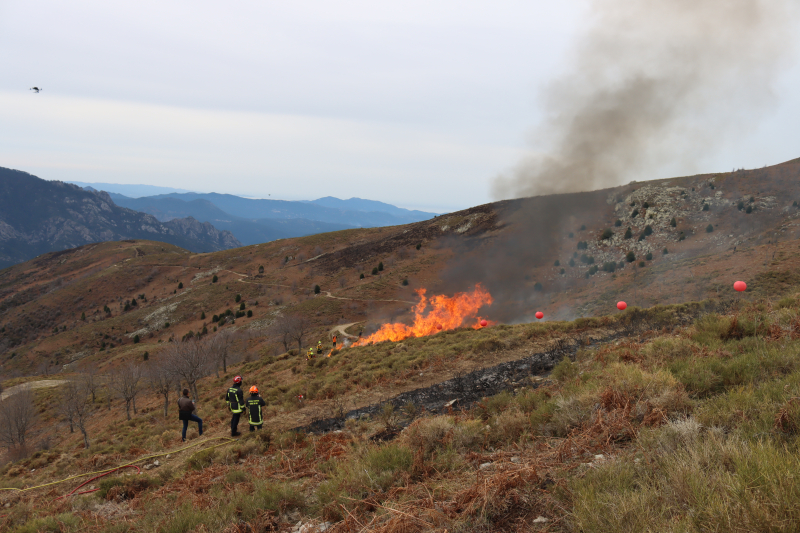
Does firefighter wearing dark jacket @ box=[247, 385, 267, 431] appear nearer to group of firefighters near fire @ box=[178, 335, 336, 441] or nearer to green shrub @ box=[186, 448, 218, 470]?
group of firefighters near fire @ box=[178, 335, 336, 441]

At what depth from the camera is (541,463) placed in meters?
5.36

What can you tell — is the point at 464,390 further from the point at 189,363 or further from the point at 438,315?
the point at 438,315

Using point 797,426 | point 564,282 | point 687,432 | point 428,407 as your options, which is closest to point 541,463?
point 687,432

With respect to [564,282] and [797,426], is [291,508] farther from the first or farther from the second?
[564,282]

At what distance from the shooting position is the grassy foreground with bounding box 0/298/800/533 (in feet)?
11.7

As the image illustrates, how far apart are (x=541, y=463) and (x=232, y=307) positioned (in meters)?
67.9

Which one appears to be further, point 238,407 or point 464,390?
point 464,390

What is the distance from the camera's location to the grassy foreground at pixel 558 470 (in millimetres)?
3564

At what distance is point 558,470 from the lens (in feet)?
16.4

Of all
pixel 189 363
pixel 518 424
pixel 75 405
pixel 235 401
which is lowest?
pixel 75 405

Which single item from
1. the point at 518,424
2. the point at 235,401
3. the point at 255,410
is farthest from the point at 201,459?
the point at 518,424

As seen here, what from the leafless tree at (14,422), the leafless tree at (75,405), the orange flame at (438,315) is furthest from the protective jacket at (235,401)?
the leafless tree at (14,422)

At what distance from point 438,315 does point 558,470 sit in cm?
3276

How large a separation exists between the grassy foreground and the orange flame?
18400 mm
